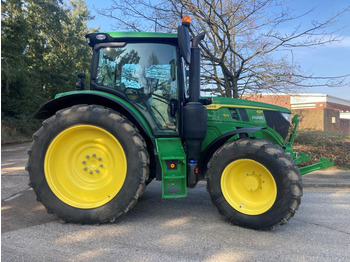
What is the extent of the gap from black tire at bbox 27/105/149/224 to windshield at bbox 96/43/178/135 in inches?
16.1

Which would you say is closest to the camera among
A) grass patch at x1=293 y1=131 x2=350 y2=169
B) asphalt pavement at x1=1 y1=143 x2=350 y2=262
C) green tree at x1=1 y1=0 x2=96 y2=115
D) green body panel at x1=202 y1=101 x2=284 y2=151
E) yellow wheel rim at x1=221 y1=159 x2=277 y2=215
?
asphalt pavement at x1=1 y1=143 x2=350 y2=262

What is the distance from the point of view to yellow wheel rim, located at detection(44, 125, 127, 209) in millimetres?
3479

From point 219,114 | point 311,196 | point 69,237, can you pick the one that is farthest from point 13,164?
point 311,196

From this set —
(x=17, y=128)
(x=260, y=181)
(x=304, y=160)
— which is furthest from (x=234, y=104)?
(x=17, y=128)

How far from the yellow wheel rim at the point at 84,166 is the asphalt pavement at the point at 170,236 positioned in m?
0.37

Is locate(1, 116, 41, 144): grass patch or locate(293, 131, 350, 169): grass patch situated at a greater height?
locate(1, 116, 41, 144): grass patch

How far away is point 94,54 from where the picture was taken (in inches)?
151

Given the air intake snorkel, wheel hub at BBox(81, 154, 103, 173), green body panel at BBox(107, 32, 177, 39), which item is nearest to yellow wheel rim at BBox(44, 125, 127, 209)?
wheel hub at BBox(81, 154, 103, 173)

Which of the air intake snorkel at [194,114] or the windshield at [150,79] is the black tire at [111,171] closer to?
the windshield at [150,79]

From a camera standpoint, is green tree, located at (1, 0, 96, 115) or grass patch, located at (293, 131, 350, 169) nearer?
grass patch, located at (293, 131, 350, 169)

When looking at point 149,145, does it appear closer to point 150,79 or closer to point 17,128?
point 150,79

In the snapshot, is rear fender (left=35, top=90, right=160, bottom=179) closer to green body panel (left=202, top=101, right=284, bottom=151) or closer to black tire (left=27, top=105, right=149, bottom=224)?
black tire (left=27, top=105, right=149, bottom=224)

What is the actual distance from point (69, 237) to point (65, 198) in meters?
0.59

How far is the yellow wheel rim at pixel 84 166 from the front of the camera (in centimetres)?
348
